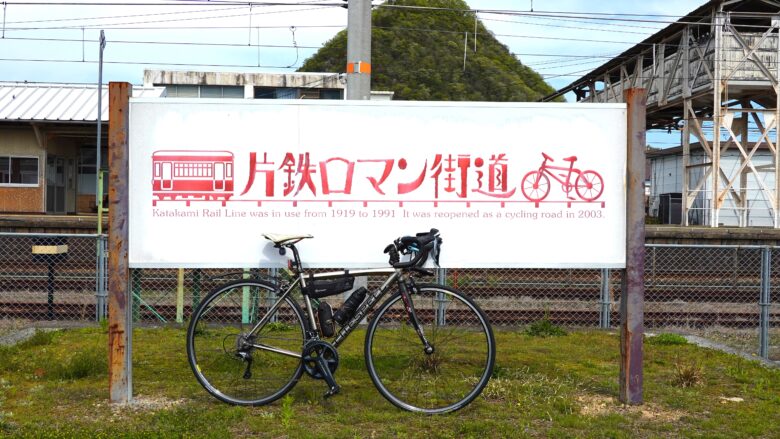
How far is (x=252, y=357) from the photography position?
19.1 ft

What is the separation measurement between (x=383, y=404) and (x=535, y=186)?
7.17 feet

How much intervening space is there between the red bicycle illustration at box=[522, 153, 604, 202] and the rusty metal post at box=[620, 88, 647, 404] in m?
0.27

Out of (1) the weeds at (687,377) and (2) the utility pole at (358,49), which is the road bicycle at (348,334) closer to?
(1) the weeds at (687,377)

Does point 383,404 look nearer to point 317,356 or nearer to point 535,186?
point 317,356

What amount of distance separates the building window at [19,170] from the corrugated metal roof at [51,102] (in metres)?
2.10

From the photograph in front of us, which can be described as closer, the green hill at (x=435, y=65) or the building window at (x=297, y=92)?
the building window at (x=297, y=92)

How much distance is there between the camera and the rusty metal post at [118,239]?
229 inches

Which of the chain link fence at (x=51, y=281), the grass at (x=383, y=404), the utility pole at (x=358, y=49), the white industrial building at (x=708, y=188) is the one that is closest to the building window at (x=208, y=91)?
the white industrial building at (x=708, y=188)

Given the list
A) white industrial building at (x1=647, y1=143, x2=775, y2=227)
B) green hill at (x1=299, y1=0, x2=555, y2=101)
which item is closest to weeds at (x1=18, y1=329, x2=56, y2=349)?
white industrial building at (x1=647, y1=143, x2=775, y2=227)

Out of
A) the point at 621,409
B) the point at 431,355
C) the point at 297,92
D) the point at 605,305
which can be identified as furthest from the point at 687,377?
the point at 297,92

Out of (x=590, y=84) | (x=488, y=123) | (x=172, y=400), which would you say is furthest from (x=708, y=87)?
(x=172, y=400)

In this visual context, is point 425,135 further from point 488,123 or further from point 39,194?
point 39,194

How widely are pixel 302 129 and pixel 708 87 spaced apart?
25.7 m

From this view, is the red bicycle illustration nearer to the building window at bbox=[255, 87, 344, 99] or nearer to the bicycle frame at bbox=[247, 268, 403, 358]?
the bicycle frame at bbox=[247, 268, 403, 358]
